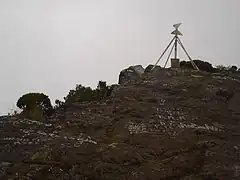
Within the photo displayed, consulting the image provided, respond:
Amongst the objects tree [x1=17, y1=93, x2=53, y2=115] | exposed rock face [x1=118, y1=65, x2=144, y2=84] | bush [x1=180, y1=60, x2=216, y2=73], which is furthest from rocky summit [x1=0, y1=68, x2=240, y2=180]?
bush [x1=180, y1=60, x2=216, y2=73]

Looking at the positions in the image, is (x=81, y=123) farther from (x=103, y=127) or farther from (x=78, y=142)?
(x=78, y=142)

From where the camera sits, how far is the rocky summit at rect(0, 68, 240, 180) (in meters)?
12.0

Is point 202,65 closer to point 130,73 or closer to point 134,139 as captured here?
point 130,73

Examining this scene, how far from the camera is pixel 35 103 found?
2116 cm

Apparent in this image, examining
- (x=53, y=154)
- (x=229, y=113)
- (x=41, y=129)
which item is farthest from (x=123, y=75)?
(x=53, y=154)

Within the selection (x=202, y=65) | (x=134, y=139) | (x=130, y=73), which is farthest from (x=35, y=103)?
(x=202, y=65)

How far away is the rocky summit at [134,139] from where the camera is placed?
12.0 metres

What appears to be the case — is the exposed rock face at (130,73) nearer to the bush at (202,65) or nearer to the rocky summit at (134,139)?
the bush at (202,65)

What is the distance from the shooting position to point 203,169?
1180 cm

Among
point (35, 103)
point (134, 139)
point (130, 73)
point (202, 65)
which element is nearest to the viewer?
point (134, 139)

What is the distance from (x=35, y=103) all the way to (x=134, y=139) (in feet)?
28.6

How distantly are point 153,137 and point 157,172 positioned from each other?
2621 millimetres

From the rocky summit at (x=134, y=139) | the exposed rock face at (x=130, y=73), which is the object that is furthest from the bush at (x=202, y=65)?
the rocky summit at (x=134, y=139)

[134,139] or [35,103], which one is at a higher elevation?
[35,103]
